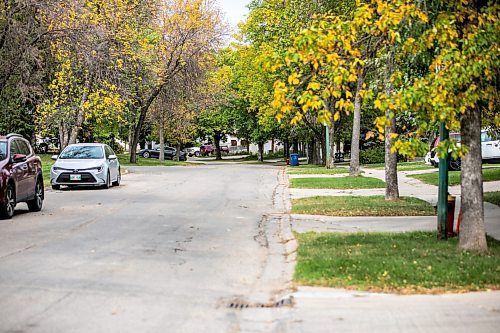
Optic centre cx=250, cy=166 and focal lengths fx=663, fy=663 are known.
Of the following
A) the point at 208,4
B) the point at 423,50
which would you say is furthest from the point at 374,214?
the point at 208,4

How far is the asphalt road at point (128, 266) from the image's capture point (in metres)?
6.38

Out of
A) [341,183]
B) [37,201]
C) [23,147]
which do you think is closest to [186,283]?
[37,201]

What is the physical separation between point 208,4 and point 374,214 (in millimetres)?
34000

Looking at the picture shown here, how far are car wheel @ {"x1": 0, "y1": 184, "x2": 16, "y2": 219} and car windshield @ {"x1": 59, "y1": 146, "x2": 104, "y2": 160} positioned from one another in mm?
9325

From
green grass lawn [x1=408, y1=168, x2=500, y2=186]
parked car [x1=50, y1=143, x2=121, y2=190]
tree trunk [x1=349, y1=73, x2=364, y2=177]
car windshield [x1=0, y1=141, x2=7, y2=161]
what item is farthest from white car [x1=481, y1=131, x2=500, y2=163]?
car windshield [x1=0, y1=141, x2=7, y2=161]

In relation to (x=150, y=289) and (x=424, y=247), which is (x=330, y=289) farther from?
(x=424, y=247)

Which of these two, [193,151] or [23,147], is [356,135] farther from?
[193,151]

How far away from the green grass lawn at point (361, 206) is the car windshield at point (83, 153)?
8536 millimetres

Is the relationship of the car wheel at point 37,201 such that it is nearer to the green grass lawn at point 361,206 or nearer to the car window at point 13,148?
the car window at point 13,148

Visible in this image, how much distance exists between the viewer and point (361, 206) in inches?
637

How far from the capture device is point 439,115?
8406mm

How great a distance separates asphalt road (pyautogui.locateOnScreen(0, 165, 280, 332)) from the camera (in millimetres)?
6379

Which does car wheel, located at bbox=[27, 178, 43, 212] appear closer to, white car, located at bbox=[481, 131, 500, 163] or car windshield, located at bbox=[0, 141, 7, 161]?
car windshield, located at bbox=[0, 141, 7, 161]

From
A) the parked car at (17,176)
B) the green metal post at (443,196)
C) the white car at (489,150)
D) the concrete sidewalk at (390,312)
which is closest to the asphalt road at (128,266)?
the parked car at (17,176)
